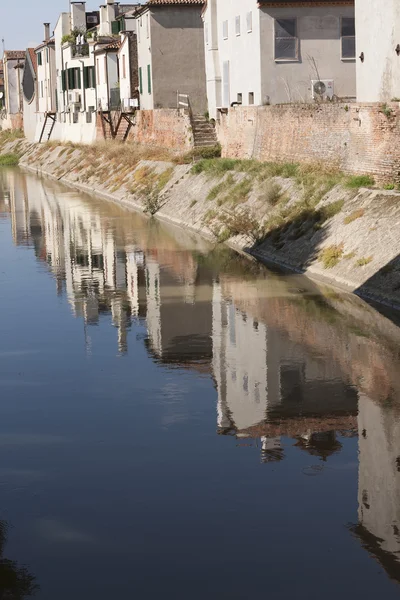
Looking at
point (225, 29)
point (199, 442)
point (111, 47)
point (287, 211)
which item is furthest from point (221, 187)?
point (111, 47)

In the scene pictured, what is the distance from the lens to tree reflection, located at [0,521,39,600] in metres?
11.2

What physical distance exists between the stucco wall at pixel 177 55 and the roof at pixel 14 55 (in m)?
62.7

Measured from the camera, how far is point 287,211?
111 ft

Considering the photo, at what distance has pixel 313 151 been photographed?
117ft

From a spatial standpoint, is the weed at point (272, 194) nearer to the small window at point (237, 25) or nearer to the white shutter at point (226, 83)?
the small window at point (237, 25)

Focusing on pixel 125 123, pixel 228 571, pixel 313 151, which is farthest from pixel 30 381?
pixel 125 123

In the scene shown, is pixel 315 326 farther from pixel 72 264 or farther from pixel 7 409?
pixel 72 264

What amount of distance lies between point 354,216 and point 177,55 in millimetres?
34245

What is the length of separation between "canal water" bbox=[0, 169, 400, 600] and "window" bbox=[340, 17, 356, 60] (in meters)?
18.5

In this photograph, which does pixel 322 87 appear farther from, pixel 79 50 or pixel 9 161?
pixel 9 161

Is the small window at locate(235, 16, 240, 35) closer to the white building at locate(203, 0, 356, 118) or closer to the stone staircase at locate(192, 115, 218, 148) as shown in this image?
the white building at locate(203, 0, 356, 118)

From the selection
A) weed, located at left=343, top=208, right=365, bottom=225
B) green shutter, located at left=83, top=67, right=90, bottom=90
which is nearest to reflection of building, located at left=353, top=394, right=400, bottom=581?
weed, located at left=343, top=208, right=365, bottom=225

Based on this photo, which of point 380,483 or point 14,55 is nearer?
point 380,483

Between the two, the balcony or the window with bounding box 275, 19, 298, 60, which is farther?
the balcony
